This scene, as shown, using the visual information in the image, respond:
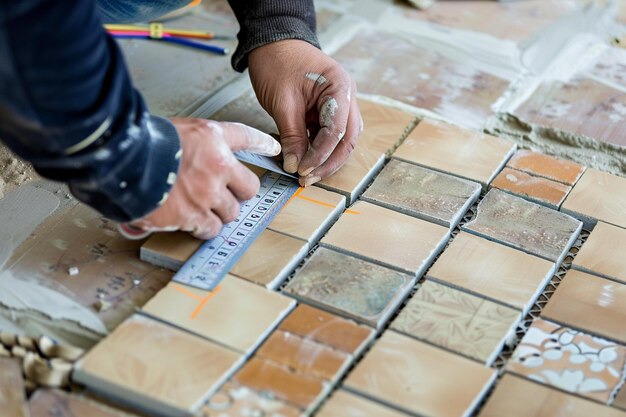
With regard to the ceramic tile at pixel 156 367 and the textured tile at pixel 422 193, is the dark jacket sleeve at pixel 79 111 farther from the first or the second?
the textured tile at pixel 422 193

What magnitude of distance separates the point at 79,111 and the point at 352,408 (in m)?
0.84

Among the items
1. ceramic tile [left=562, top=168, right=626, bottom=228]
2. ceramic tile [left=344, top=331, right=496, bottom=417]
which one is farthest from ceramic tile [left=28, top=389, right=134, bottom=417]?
ceramic tile [left=562, top=168, right=626, bottom=228]

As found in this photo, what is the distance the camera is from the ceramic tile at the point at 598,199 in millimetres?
2225

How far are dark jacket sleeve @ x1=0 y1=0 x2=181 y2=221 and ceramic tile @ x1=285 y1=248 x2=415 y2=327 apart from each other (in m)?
0.43

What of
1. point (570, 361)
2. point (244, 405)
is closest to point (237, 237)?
point (244, 405)

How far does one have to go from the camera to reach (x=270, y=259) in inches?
78.4

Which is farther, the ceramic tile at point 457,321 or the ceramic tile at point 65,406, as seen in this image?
the ceramic tile at point 457,321

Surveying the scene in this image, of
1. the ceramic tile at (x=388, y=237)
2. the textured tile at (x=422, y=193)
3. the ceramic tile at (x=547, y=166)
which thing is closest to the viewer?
the ceramic tile at (x=388, y=237)

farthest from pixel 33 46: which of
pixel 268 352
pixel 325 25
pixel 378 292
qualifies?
pixel 325 25

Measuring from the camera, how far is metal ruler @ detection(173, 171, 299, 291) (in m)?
1.93

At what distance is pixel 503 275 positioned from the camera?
1987 mm

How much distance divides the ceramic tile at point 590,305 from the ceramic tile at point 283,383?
2.03ft

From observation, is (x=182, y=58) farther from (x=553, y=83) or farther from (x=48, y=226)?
(x=553, y=83)

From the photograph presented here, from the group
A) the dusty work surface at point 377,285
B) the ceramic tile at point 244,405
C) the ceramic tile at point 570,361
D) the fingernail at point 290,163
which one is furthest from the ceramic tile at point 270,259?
the ceramic tile at point 570,361
